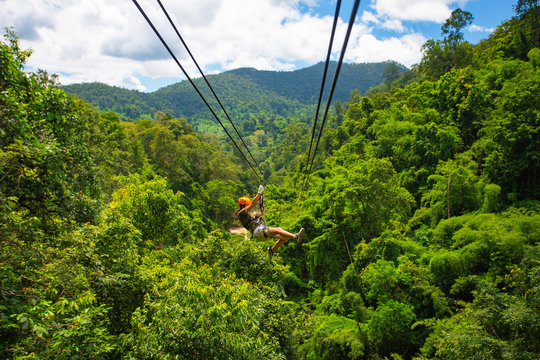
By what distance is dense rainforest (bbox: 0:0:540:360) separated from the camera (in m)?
4.32

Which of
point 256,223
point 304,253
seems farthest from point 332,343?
point 304,253

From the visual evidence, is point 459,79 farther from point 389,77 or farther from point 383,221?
point 389,77

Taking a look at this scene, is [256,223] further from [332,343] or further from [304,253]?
[304,253]

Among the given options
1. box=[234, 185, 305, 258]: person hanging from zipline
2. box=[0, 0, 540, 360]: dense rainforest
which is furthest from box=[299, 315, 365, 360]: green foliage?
box=[234, 185, 305, 258]: person hanging from zipline

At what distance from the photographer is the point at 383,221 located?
1565 centimetres

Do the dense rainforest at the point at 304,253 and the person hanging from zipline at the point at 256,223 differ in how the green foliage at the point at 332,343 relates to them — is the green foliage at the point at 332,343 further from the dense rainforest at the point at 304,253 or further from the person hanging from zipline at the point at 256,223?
the person hanging from zipline at the point at 256,223

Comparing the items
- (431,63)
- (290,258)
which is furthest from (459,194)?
(431,63)

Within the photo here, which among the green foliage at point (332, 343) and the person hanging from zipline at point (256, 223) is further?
the green foliage at point (332, 343)

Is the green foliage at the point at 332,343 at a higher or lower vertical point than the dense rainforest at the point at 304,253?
lower

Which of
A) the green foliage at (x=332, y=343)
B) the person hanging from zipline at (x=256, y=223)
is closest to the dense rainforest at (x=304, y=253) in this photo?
the green foliage at (x=332, y=343)

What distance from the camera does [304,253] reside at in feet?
60.4

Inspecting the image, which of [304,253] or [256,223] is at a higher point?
[256,223]

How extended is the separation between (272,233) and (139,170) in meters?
28.0

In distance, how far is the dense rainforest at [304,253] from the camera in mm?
4324
